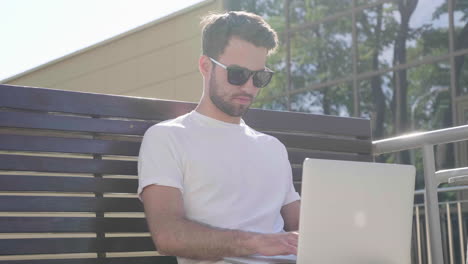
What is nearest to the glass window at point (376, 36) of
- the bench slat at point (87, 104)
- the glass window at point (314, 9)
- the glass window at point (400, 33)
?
the glass window at point (400, 33)

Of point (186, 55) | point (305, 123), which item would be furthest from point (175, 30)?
point (305, 123)

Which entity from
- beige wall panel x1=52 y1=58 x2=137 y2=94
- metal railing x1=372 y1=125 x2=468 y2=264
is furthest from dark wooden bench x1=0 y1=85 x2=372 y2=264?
beige wall panel x1=52 y1=58 x2=137 y2=94

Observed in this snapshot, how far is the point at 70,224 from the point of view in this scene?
10.1ft

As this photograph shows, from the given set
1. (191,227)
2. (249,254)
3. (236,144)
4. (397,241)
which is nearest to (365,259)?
(397,241)

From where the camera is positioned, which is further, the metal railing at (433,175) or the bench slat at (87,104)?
the metal railing at (433,175)

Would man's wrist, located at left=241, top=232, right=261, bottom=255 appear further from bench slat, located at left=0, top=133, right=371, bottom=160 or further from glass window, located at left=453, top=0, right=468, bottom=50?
glass window, located at left=453, top=0, right=468, bottom=50

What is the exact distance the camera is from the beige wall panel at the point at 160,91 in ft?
34.9

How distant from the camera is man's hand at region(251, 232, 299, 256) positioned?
2727mm

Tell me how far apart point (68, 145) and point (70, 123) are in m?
0.09

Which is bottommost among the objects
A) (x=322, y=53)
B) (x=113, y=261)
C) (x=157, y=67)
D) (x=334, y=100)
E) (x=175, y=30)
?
(x=113, y=261)

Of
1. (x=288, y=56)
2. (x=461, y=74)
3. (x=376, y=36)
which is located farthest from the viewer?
(x=288, y=56)

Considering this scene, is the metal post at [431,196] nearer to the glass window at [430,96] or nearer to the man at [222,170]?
the man at [222,170]

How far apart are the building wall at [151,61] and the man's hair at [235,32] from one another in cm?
622

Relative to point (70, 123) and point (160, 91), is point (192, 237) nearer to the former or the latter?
point (70, 123)
